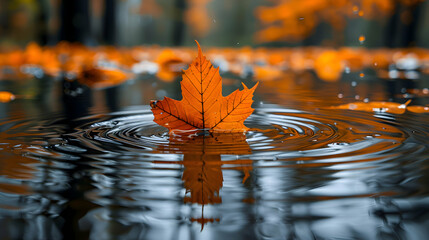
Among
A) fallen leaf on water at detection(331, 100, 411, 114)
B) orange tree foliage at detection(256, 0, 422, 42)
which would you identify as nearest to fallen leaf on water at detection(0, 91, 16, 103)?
fallen leaf on water at detection(331, 100, 411, 114)

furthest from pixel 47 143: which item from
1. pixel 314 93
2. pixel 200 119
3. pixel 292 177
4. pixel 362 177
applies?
pixel 314 93

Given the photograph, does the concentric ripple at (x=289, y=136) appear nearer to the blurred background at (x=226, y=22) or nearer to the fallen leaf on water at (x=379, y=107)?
the fallen leaf on water at (x=379, y=107)

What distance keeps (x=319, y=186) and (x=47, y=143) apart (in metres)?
0.92

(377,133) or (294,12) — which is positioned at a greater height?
(294,12)

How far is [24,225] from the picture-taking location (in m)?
0.79

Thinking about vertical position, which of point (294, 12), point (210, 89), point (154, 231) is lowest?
point (154, 231)

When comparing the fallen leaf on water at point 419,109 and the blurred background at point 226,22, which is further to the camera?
the blurred background at point 226,22

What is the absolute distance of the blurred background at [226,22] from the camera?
9.19 m

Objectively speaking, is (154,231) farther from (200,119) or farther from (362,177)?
(200,119)

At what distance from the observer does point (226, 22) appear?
108 ft

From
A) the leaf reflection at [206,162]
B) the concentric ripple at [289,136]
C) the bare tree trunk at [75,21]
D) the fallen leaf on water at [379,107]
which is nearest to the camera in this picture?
the leaf reflection at [206,162]

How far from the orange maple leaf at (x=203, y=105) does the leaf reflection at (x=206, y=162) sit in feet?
0.17

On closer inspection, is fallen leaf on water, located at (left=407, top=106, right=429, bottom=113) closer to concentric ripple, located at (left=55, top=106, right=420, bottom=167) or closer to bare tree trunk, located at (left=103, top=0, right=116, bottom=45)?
concentric ripple, located at (left=55, top=106, right=420, bottom=167)

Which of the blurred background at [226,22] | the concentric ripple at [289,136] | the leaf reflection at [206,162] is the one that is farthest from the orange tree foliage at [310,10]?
the leaf reflection at [206,162]
